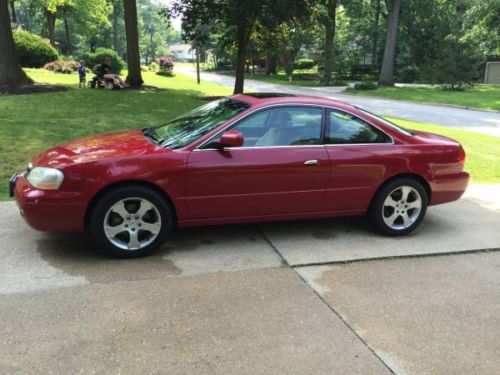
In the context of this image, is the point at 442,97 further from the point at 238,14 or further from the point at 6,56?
the point at 6,56

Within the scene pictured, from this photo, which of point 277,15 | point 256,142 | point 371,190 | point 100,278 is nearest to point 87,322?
point 100,278

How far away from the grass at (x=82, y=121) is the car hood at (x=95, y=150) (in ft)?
6.73

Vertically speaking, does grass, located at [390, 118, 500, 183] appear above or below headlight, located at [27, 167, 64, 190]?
below

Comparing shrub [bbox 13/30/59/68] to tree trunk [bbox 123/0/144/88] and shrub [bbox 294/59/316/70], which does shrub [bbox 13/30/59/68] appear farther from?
shrub [bbox 294/59/316/70]

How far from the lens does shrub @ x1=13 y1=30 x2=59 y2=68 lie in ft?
98.5

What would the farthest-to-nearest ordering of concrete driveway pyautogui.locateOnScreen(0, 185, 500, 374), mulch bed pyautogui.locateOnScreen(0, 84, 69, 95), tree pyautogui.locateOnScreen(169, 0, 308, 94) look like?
tree pyautogui.locateOnScreen(169, 0, 308, 94)
mulch bed pyautogui.locateOnScreen(0, 84, 69, 95)
concrete driveway pyautogui.locateOnScreen(0, 185, 500, 374)

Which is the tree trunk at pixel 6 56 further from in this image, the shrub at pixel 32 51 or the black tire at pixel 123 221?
the shrub at pixel 32 51

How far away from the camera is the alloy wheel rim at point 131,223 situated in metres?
4.54

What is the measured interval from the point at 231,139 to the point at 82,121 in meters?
7.89

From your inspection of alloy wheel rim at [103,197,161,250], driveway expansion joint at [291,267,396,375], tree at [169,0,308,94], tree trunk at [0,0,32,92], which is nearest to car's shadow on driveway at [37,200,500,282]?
alloy wheel rim at [103,197,161,250]

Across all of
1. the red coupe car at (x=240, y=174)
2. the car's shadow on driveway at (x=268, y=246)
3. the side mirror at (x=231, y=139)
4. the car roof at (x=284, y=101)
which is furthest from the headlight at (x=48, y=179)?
the car roof at (x=284, y=101)

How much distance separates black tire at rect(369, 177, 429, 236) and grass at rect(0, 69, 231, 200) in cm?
460

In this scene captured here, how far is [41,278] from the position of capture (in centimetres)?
417

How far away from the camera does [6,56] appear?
15.3 metres
